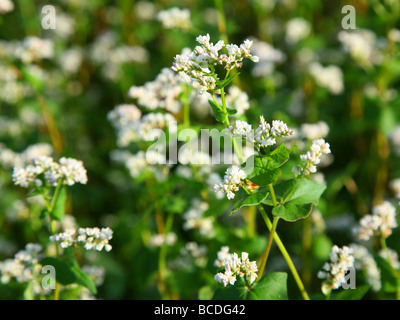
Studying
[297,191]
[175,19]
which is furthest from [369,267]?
[175,19]

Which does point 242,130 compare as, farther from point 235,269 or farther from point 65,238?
point 65,238

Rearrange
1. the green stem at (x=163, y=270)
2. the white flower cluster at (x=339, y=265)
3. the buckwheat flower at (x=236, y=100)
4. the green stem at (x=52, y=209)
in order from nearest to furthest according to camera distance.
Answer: the white flower cluster at (x=339, y=265), the green stem at (x=52, y=209), the buckwheat flower at (x=236, y=100), the green stem at (x=163, y=270)

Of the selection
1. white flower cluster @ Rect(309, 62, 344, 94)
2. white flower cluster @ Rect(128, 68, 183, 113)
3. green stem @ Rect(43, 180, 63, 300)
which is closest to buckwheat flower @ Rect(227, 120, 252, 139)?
white flower cluster @ Rect(128, 68, 183, 113)

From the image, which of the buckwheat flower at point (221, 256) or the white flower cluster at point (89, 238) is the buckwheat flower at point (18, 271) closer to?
the white flower cluster at point (89, 238)

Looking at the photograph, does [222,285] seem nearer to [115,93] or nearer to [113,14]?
[115,93]

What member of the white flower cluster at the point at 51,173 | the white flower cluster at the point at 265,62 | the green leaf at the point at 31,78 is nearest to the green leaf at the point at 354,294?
the white flower cluster at the point at 51,173

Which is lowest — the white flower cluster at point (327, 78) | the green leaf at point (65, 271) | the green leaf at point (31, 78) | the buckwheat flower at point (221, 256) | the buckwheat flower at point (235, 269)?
the buckwheat flower at point (235, 269)

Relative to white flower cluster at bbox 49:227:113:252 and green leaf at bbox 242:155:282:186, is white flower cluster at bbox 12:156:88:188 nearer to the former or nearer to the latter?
white flower cluster at bbox 49:227:113:252
